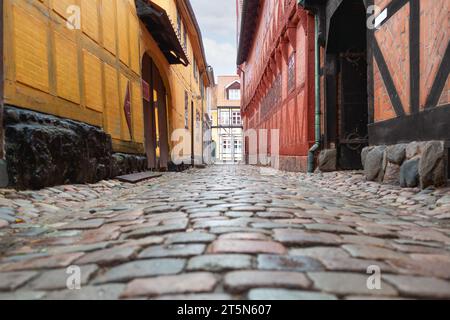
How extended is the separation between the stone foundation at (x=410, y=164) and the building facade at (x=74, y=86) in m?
4.29

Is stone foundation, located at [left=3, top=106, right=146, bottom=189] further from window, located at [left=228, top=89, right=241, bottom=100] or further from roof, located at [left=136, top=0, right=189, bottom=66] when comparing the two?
window, located at [left=228, top=89, right=241, bottom=100]

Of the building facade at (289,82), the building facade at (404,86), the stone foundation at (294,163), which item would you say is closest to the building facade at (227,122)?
the building facade at (289,82)

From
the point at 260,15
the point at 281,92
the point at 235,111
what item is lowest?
the point at 281,92

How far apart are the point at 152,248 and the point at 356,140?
7.12 m

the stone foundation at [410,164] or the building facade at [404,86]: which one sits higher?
the building facade at [404,86]

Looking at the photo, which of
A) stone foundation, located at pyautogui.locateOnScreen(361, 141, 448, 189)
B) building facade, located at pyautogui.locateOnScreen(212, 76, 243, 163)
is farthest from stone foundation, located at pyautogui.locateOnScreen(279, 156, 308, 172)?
building facade, located at pyautogui.locateOnScreen(212, 76, 243, 163)

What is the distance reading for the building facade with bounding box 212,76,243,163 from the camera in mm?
39500

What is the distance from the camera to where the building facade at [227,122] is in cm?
3950

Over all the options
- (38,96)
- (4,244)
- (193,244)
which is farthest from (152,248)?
(38,96)

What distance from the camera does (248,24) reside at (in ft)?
68.5

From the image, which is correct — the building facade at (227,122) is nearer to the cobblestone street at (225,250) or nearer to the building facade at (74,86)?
the building facade at (74,86)

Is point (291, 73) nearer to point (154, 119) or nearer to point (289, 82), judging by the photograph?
point (289, 82)
